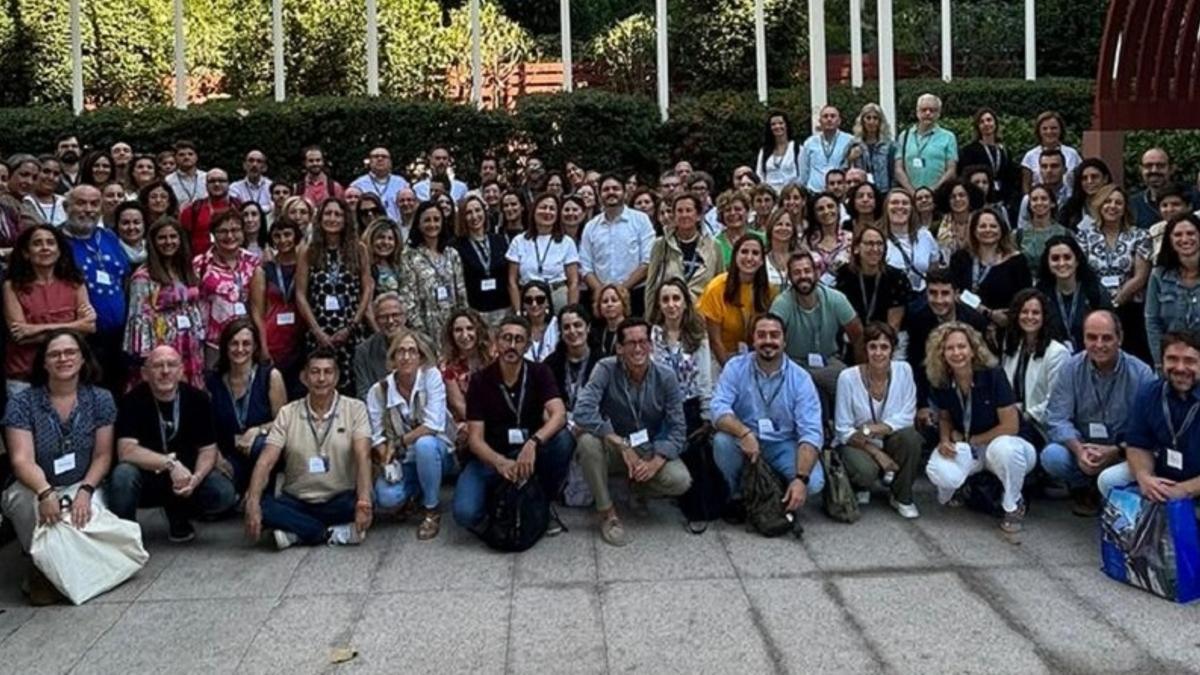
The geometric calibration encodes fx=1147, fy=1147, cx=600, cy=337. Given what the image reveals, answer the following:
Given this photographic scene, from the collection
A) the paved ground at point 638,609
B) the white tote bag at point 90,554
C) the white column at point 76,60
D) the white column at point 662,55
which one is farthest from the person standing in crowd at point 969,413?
the white column at point 76,60

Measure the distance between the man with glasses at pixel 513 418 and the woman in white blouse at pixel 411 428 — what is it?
19 cm

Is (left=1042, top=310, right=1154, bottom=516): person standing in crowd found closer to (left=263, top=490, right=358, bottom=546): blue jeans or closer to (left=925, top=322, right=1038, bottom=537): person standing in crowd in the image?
(left=925, top=322, right=1038, bottom=537): person standing in crowd

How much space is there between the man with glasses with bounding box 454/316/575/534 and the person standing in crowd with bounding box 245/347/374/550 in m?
0.53

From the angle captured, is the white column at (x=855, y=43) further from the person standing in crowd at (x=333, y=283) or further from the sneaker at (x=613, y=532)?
the sneaker at (x=613, y=532)

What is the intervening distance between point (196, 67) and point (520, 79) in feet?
17.5

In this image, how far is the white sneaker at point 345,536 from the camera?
19.4 feet

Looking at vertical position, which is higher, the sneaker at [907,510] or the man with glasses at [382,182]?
the man with glasses at [382,182]

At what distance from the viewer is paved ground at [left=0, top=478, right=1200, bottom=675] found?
4.47 metres

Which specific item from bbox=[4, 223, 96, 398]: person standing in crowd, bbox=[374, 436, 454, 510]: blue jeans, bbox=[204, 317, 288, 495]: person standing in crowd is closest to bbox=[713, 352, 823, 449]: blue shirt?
bbox=[374, 436, 454, 510]: blue jeans

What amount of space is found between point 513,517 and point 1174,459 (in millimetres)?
3134

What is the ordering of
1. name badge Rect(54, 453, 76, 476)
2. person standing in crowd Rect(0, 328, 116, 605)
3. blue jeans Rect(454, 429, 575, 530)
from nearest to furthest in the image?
person standing in crowd Rect(0, 328, 116, 605) < name badge Rect(54, 453, 76, 476) < blue jeans Rect(454, 429, 575, 530)

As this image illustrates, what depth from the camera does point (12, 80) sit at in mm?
16625

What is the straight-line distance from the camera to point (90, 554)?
17.5ft

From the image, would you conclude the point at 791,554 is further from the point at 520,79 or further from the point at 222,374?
the point at 520,79
